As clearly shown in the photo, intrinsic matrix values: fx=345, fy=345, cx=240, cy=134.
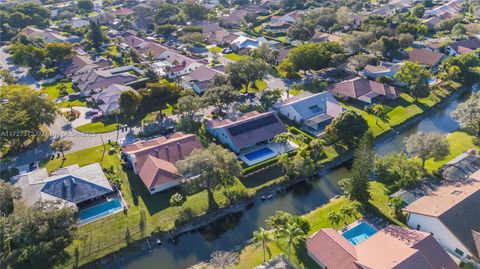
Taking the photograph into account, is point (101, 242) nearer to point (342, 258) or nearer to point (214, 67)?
point (342, 258)

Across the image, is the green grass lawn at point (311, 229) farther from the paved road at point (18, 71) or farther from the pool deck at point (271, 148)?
the paved road at point (18, 71)

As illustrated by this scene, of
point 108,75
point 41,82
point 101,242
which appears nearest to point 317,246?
point 101,242

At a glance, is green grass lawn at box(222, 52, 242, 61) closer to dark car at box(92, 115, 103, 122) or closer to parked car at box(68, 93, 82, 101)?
parked car at box(68, 93, 82, 101)

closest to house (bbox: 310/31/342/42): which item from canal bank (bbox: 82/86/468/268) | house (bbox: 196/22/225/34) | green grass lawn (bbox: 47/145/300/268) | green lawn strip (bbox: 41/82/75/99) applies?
house (bbox: 196/22/225/34)

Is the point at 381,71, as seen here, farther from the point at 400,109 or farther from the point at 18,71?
the point at 18,71

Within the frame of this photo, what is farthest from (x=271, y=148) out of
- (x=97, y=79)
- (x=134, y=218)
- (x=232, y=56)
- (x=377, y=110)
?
(x=232, y=56)

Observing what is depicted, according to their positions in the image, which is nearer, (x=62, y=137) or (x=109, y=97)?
(x=62, y=137)

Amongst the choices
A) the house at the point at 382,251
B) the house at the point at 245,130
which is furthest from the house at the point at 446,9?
the house at the point at 382,251

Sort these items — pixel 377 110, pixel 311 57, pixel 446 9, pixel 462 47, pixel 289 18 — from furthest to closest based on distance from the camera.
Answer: pixel 446 9, pixel 289 18, pixel 462 47, pixel 311 57, pixel 377 110
